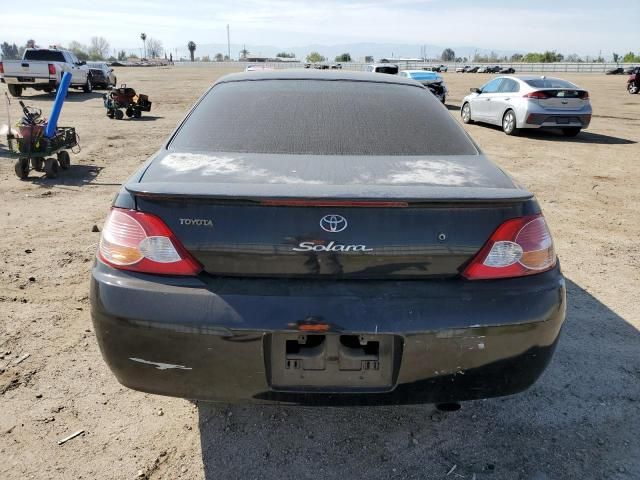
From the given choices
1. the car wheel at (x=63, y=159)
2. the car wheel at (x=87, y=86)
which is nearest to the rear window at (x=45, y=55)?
the car wheel at (x=87, y=86)

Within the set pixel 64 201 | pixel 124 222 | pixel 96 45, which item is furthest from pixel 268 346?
pixel 96 45

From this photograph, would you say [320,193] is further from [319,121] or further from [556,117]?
[556,117]

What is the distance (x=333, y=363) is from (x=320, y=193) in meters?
0.66

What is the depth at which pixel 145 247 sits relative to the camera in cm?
211

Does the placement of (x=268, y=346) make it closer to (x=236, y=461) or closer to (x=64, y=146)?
(x=236, y=461)

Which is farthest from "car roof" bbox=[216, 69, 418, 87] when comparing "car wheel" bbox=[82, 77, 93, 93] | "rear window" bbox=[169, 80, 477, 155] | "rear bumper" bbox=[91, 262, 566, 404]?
"car wheel" bbox=[82, 77, 93, 93]

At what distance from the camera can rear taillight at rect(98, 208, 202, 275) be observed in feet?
6.83

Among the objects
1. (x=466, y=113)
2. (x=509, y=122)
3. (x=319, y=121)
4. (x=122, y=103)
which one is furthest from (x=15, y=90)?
(x=319, y=121)

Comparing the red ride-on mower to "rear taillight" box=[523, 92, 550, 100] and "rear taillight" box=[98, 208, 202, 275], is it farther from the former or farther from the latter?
"rear taillight" box=[98, 208, 202, 275]

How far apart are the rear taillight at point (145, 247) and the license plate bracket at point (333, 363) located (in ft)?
1.57

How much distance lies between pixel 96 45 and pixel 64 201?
602 feet

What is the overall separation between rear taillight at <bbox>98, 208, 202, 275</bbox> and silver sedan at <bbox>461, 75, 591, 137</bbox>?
1227 cm

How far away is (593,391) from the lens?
9.78 feet

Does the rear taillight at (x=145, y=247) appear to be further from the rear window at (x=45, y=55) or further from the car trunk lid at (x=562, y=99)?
the rear window at (x=45, y=55)
